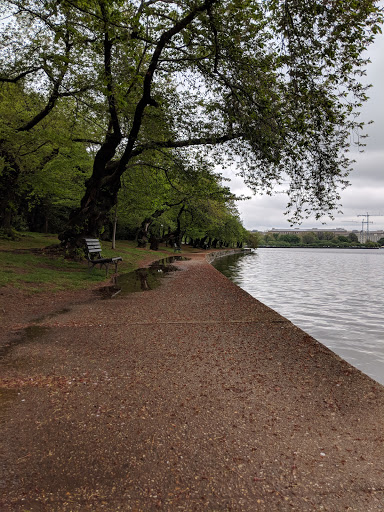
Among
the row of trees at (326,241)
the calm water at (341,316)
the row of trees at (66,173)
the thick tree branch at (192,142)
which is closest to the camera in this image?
the calm water at (341,316)

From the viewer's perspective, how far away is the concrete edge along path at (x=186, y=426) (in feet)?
6.91

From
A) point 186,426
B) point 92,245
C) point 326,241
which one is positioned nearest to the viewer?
point 186,426

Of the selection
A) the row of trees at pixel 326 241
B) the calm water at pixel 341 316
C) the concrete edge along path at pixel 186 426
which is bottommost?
the calm water at pixel 341 316

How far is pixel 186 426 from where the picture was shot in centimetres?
284

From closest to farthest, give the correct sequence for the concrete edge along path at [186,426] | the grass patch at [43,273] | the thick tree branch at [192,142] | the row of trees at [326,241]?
the concrete edge along path at [186,426], the grass patch at [43,273], the thick tree branch at [192,142], the row of trees at [326,241]

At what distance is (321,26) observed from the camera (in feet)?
20.5

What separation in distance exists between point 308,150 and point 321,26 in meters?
2.30

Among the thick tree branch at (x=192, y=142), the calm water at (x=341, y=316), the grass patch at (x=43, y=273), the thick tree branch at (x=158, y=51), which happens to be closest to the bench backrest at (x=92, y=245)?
the grass patch at (x=43, y=273)

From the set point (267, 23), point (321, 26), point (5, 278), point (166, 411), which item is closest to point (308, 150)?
point (321, 26)

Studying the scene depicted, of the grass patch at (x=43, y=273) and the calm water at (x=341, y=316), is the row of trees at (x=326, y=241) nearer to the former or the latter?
the calm water at (x=341, y=316)

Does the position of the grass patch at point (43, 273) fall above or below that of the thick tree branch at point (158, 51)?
below

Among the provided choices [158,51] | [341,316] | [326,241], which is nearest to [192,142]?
[158,51]

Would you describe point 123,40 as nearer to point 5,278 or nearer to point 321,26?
point 321,26

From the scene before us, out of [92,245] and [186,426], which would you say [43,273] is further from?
[186,426]
